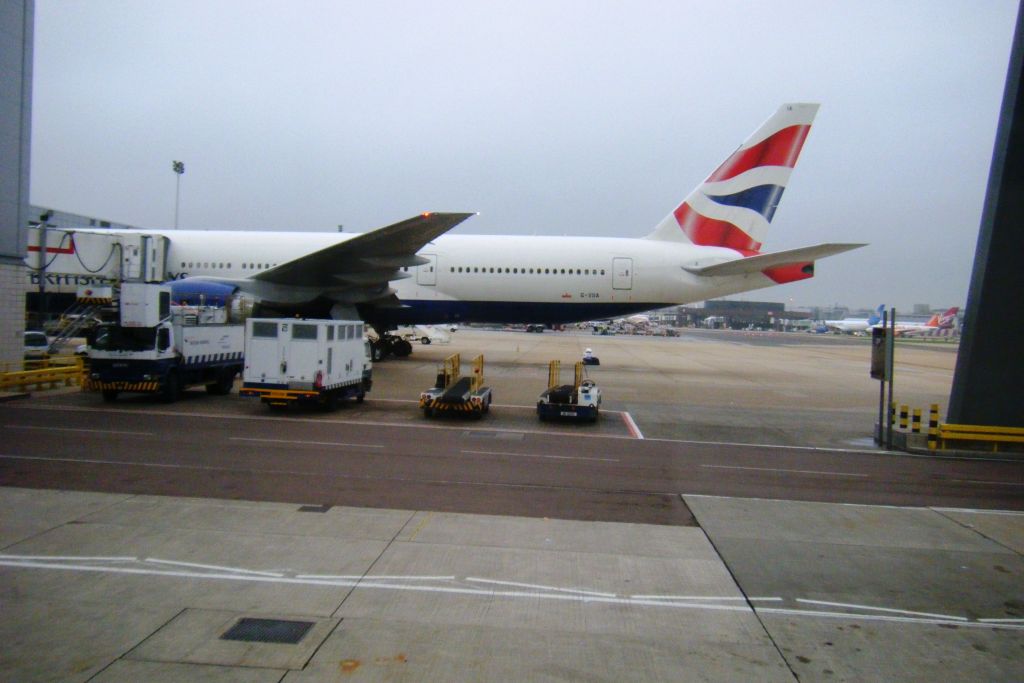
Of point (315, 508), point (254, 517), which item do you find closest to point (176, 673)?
point (254, 517)

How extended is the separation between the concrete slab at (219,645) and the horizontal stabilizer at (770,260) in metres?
22.1

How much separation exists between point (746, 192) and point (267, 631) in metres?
27.3

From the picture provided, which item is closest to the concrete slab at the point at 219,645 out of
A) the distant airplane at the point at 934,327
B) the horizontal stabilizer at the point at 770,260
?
the horizontal stabilizer at the point at 770,260

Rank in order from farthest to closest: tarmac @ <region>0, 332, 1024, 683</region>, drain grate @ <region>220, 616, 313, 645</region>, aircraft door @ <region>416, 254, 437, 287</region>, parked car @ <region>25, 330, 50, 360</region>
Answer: parked car @ <region>25, 330, 50, 360</region> → aircraft door @ <region>416, 254, 437, 287</region> → drain grate @ <region>220, 616, 313, 645</region> → tarmac @ <region>0, 332, 1024, 683</region>

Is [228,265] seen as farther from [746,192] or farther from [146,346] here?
[746,192]

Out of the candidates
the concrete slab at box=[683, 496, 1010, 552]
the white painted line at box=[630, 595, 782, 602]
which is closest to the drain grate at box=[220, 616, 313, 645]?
the white painted line at box=[630, 595, 782, 602]

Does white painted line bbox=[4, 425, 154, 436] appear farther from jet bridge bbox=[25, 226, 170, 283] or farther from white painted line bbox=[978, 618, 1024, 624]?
white painted line bbox=[978, 618, 1024, 624]

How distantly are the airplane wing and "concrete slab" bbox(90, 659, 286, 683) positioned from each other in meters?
16.5

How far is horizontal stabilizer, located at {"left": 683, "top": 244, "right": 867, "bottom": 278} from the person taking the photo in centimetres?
2428

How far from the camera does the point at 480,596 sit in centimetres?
649

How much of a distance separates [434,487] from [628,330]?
9290 cm

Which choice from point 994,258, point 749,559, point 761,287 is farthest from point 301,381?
point 761,287

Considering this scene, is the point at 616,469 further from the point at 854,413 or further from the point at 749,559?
the point at 854,413

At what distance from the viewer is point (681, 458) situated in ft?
45.5
